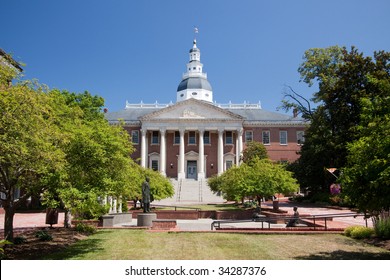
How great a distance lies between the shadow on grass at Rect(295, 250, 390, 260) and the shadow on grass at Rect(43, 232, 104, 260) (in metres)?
6.07

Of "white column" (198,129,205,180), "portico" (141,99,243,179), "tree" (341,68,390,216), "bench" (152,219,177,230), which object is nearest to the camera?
"tree" (341,68,390,216)

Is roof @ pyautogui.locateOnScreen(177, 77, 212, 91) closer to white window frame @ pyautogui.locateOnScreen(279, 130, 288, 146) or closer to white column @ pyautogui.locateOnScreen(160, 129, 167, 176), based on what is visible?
white column @ pyautogui.locateOnScreen(160, 129, 167, 176)

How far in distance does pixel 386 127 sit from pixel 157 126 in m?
47.2

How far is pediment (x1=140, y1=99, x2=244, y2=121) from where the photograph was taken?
2125 inches

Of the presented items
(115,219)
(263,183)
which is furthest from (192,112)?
(115,219)

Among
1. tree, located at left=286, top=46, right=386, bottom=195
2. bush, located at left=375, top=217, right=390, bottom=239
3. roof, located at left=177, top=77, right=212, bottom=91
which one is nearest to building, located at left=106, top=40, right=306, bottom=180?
tree, located at left=286, top=46, right=386, bottom=195

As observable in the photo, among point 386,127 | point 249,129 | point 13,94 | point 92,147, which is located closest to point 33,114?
point 13,94

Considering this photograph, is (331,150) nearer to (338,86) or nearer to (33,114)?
(338,86)

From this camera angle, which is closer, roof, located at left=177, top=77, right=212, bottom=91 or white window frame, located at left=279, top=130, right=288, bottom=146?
white window frame, located at left=279, top=130, right=288, bottom=146

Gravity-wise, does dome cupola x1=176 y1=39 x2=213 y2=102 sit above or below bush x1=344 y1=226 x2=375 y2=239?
above

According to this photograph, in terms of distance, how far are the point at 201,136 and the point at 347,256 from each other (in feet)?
145

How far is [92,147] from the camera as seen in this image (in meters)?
10.2

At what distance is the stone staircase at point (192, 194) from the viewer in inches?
1549
